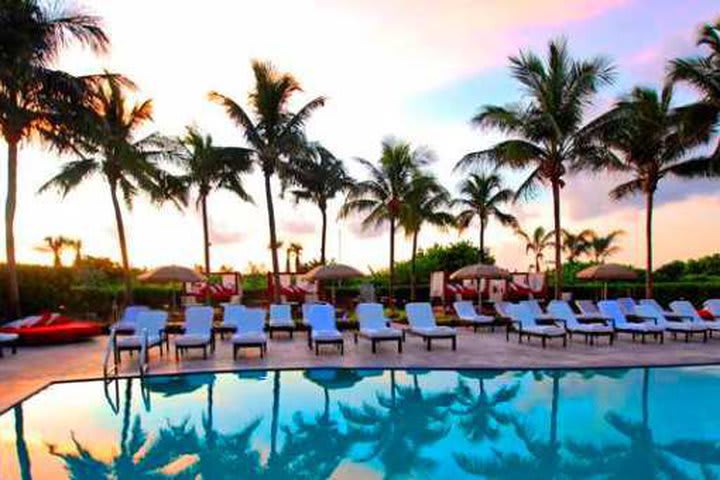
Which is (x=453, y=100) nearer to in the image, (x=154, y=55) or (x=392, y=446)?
(x=154, y=55)

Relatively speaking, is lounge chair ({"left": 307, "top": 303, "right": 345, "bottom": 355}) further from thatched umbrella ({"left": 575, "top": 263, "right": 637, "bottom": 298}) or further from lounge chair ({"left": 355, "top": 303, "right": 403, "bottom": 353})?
thatched umbrella ({"left": 575, "top": 263, "right": 637, "bottom": 298})

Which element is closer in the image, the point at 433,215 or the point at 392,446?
the point at 392,446

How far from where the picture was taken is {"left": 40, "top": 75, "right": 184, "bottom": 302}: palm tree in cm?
2050

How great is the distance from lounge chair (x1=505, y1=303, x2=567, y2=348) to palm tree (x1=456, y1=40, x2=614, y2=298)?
450cm

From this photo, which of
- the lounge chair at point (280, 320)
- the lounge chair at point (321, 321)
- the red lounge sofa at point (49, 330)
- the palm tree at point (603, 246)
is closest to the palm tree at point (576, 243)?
the palm tree at point (603, 246)

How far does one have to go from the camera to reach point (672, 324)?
16.2m

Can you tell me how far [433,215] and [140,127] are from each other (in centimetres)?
1337

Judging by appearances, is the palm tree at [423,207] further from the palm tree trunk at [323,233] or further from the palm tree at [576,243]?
the palm tree at [576,243]

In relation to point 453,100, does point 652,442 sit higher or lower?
lower

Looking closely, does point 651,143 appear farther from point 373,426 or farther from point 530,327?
point 373,426

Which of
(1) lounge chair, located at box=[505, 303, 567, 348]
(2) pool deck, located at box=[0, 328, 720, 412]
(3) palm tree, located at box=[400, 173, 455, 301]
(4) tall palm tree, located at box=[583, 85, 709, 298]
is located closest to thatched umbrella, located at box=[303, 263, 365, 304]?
(2) pool deck, located at box=[0, 328, 720, 412]

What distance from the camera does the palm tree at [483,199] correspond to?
3072 cm

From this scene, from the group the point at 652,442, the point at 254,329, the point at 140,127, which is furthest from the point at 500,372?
the point at 140,127

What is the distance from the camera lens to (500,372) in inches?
452
